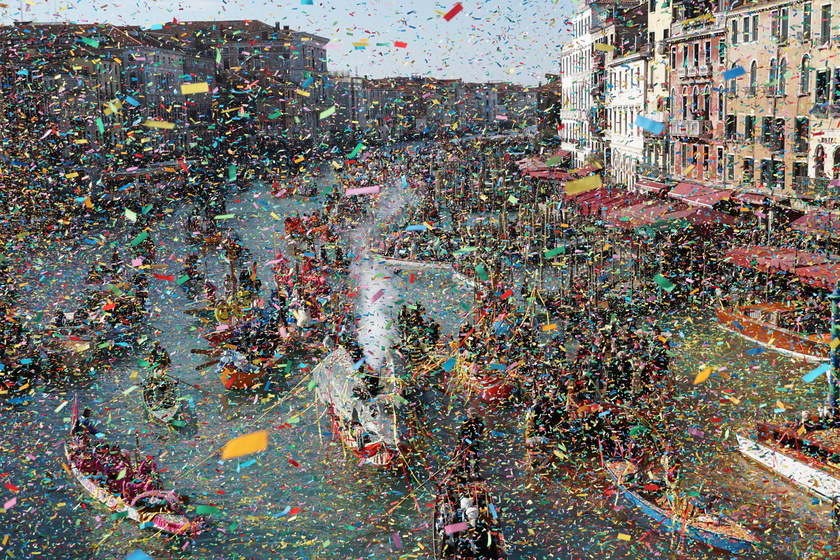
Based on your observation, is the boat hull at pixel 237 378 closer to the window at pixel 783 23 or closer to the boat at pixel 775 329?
the boat at pixel 775 329

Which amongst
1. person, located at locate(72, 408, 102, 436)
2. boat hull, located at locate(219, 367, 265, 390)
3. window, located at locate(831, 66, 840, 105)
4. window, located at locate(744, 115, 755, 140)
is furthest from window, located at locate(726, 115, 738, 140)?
person, located at locate(72, 408, 102, 436)

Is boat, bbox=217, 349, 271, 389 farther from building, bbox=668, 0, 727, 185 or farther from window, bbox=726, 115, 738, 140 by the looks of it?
building, bbox=668, 0, 727, 185

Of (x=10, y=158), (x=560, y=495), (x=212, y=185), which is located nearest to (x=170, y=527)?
(x=560, y=495)

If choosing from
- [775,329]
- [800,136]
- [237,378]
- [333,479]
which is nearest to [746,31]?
[800,136]

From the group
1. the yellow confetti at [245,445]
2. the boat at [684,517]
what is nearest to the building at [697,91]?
the boat at [684,517]

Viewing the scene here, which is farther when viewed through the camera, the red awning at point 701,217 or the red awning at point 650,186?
the red awning at point 650,186

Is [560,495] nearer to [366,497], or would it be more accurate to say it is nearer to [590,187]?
[366,497]

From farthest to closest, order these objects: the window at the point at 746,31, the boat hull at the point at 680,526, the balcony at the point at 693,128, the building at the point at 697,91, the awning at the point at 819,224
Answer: the balcony at the point at 693,128 → the building at the point at 697,91 → the window at the point at 746,31 → the awning at the point at 819,224 → the boat hull at the point at 680,526
